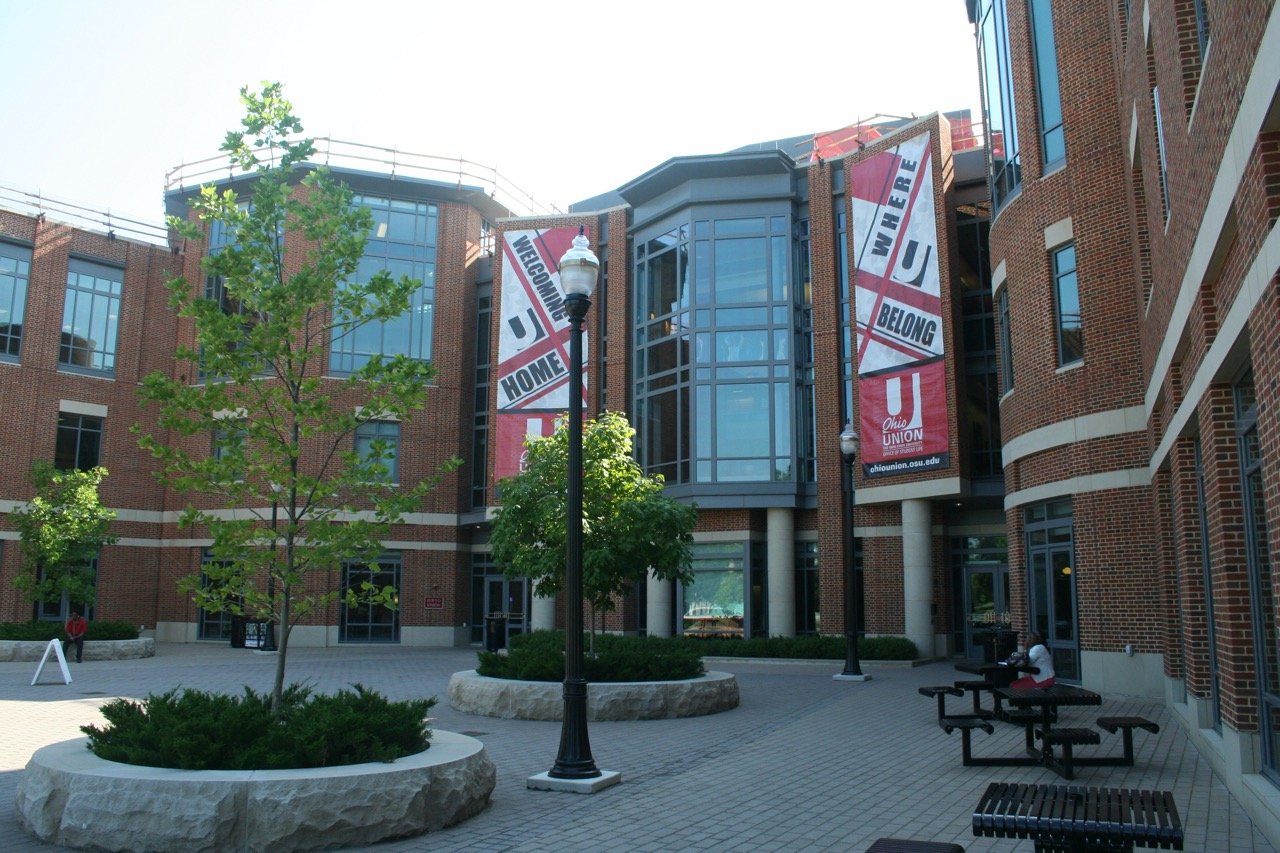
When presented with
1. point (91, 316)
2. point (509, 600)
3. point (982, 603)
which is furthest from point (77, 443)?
point (982, 603)

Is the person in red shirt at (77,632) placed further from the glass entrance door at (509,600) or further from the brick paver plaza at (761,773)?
the glass entrance door at (509,600)

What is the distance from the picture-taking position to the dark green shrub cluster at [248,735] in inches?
304

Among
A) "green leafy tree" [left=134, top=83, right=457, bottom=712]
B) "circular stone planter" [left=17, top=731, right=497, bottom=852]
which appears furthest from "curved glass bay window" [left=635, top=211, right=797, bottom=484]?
"circular stone planter" [left=17, top=731, right=497, bottom=852]

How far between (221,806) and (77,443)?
31067mm

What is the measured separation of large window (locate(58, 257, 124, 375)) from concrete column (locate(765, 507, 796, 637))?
75.2 ft

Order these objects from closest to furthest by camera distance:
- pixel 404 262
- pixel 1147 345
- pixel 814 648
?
pixel 1147 345, pixel 814 648, pixel 404 262

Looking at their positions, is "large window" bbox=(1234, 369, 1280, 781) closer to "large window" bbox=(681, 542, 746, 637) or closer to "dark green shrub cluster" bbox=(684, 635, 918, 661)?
Answer: "dark green shrub cluster" bbox=(684, 635, 918, 661)

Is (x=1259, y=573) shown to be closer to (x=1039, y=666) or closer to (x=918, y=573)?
(x=1039, y=666)

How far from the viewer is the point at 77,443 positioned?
3400 cm

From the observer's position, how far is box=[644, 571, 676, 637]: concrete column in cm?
2914

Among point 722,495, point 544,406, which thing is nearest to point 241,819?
point 722,495

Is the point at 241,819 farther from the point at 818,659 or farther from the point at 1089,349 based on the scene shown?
the point at 818,659

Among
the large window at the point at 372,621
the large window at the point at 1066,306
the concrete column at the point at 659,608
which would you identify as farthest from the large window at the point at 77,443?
the large window at the point at 1066,306

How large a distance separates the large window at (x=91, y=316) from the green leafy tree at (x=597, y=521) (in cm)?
2352
